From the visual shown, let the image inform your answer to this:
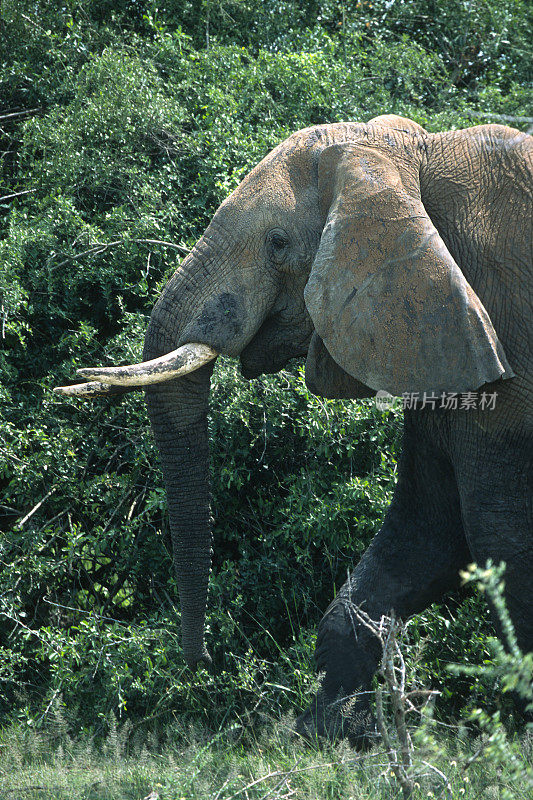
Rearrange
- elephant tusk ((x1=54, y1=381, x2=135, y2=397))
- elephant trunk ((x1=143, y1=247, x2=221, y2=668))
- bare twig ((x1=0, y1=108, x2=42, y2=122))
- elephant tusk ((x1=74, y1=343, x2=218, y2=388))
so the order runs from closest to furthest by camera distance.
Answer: elephant tusk ((x1=74, y1=343, x2=218, y2=388)), elephant tusk ((x1=54, y1=381, x2=135, y2=397)), elephant trunk ((x1=143, y1=247, x2=221, y2=668)), bare twig ((x1=0, y1=108, x2=42, y2=122))

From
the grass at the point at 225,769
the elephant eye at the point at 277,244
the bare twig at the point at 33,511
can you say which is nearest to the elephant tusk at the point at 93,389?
the elephant eye at the point at 277,244

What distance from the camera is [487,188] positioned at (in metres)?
3.64

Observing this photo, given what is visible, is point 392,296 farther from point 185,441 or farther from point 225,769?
point 225,769

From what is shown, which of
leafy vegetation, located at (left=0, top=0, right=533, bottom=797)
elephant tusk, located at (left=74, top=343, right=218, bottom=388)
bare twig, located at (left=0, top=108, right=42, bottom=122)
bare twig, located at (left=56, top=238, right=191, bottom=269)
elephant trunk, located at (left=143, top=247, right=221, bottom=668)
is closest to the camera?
elephant tusk, located at (left=74, top=343, right=218, bottom=388)

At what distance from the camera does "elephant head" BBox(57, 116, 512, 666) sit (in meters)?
3.46

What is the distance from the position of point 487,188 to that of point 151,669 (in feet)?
8.88

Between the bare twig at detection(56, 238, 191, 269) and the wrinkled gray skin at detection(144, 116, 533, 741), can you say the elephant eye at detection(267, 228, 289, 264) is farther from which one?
the bare twig at detection(56, 238, 191, 269)

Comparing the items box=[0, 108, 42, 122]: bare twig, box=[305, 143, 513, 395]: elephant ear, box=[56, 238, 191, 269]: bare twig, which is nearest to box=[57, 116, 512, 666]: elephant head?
box=[305, 143, 513, 395]: elephant ear

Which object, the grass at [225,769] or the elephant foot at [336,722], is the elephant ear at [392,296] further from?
the elephant foot at [336,722]

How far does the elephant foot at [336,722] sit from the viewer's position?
3998mm

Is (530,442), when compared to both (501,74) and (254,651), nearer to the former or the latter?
(254,651)

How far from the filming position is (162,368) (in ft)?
11.9

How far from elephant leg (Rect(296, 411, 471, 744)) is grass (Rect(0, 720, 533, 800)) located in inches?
7.6

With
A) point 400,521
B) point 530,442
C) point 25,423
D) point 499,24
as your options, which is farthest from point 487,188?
point 499,24
